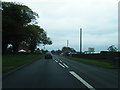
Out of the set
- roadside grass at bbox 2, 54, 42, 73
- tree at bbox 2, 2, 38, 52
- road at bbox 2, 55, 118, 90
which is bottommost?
roadside grass at bbox 2, 54, 42, 73

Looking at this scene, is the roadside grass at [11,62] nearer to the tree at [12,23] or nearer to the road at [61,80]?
the road at [61,80]

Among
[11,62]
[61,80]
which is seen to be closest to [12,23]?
[11,62]

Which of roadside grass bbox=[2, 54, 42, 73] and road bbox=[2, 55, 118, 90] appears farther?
roadside grass bbox=[2, 54, 42, 73]

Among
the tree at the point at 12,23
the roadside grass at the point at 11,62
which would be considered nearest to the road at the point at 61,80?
the roadside grass at the point at 11,62

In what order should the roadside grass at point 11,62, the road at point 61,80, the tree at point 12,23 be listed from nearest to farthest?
the road at point 61,80 → the roadside grass at point 11,62 → the tree at point 12,23

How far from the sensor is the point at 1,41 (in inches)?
2830

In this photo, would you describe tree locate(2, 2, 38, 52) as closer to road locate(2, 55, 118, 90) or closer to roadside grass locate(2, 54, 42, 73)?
roadside grass locate(2, 54, 42, 73)

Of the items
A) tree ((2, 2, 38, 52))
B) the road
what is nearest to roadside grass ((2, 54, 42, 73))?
the road

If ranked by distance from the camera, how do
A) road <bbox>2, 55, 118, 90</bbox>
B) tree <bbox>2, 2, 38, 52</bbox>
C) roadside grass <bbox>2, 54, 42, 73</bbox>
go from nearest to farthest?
road <bbox>2, 55, 118, 90</bbox> → roadside grass <bbox>2, 54, 42, 73</bbox> → tree <bbox>2, 2, 38, 52</bbox>

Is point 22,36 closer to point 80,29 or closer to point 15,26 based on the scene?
point 15,26

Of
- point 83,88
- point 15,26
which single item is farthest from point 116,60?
point 15,26

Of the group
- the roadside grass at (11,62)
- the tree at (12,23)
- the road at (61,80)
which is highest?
the tree at (12,23)

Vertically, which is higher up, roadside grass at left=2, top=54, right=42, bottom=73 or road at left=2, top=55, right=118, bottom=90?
road at left=2, top=55, right=118, bottom=90

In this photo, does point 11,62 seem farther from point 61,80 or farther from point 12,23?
point 12,23
